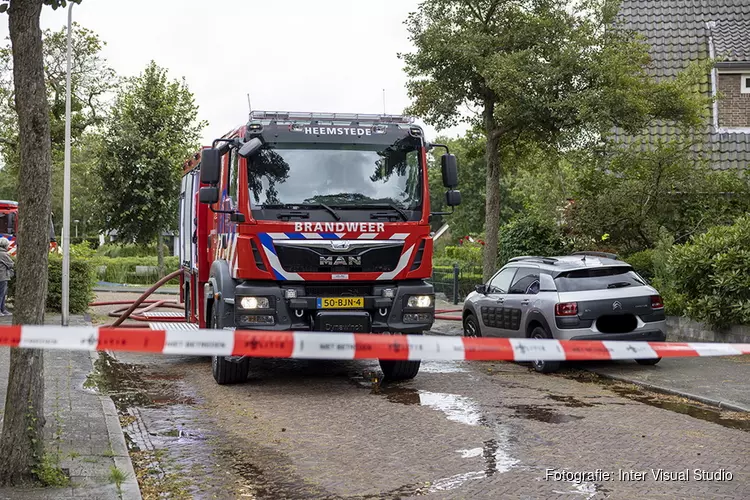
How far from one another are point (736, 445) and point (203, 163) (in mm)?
6675

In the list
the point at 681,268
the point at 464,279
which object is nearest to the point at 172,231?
the point at 464,279

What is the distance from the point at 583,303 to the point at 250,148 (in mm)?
4963

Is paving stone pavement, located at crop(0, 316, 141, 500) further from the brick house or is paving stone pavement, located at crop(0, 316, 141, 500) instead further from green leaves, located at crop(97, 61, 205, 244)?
green leaves, located at crop(97, 61, 205, 244)

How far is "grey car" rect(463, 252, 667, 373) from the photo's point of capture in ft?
41.1

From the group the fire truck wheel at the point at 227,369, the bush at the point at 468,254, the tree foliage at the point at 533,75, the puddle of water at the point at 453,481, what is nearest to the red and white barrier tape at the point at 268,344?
the puddle of water at the point at 453,481

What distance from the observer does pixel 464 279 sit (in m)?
27.7

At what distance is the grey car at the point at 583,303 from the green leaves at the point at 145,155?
2652cm

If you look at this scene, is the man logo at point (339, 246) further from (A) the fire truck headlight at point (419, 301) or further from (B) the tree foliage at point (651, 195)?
(B) the tree foliage at point (651, 195)

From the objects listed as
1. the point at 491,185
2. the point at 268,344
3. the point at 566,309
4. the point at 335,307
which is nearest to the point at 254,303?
the point at 335,307

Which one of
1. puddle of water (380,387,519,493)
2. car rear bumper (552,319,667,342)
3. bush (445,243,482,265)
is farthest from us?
bush (445,243,482,265)

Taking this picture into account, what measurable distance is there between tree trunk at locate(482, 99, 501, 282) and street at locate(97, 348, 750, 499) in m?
7.60

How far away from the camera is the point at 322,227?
10930 mm

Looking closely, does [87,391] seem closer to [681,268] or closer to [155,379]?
[155,379]

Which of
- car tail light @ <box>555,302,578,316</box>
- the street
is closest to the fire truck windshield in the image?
the street
